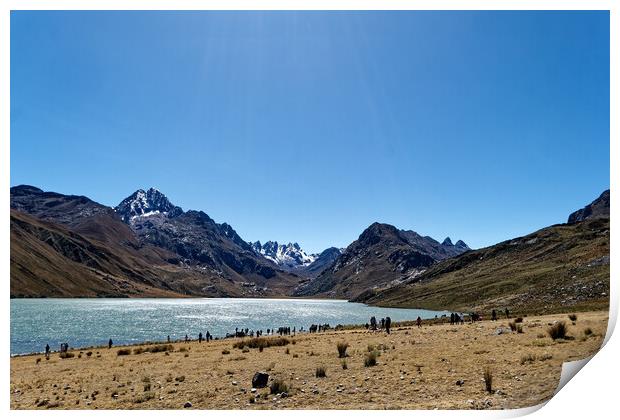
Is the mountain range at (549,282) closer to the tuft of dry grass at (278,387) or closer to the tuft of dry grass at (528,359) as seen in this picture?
the tuft of dry grass at (528,359)

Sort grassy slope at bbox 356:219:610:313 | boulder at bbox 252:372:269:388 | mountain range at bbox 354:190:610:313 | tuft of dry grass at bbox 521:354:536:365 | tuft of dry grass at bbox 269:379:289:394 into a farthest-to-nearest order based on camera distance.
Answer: grassy slope at bbox 356:219:610:313 < mountain range at bbox 354:190:610:313 < tuft of dry grass at bbox 521:354:536:365 < boulder at bbox 252:372:269:388 < tuft of dry grass at bbox 269:379:289:394

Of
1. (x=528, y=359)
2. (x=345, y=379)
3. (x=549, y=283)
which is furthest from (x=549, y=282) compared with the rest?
(x=345, y=379)

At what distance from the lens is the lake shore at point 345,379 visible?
20250 millimetres

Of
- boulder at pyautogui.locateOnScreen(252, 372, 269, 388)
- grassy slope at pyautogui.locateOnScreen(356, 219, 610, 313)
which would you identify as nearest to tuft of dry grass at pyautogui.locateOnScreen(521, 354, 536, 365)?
boulder at pyautogui.locateOnScreen(252, 372, 269, 388)

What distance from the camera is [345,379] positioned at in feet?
81.9

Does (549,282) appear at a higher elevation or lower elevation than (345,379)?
higher

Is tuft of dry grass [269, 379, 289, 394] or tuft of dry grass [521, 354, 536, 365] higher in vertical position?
tuft of dry grass [521, 354, 536, 365]

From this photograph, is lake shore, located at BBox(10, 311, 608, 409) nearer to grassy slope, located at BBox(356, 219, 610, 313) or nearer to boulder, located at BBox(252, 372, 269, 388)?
boulder, located at BBox(252, 372, 269, 388)

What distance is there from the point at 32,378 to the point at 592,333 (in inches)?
1678

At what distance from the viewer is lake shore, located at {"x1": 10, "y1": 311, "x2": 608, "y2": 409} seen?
20250 millimetres

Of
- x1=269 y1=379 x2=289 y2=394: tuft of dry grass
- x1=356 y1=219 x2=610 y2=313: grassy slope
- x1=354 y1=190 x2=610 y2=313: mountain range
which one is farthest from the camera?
x1=356 y1=219 x2=610 y2=313: grassy slope

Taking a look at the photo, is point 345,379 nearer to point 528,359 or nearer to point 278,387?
point 278,387
